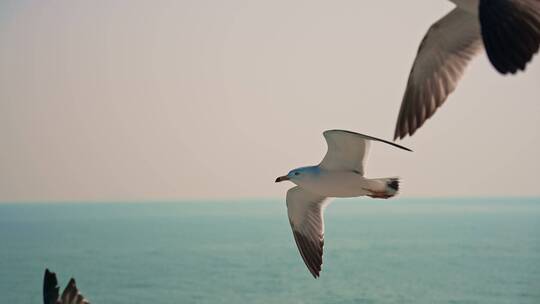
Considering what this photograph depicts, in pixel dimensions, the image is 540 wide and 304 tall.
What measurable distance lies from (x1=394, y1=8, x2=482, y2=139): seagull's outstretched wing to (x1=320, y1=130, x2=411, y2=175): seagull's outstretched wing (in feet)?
2.08

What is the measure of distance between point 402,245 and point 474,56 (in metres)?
118

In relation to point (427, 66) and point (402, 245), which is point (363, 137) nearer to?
point (427, 66)

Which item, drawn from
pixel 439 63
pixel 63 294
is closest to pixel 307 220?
pixel 439 63

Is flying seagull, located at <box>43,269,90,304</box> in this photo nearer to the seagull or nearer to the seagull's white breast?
the seagull's white breast

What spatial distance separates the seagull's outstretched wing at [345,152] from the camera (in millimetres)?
7965

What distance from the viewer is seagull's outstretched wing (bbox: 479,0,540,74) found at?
17.3 ft

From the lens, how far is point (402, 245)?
124250 mm

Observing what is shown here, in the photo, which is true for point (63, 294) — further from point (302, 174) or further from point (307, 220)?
point (307, 220)

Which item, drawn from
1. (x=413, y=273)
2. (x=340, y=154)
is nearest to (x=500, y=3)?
(x=340, y=154)

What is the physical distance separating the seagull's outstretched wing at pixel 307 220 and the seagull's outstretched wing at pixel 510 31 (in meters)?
3.98

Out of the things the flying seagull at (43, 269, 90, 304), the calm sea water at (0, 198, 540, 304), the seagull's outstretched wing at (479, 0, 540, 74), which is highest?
the seagull's outstretched wing at (479, 0, 540, 74)

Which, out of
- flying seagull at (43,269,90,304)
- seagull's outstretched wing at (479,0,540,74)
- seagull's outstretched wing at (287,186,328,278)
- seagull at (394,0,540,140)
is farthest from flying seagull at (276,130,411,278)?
flying seagull at (43,269,90,304)

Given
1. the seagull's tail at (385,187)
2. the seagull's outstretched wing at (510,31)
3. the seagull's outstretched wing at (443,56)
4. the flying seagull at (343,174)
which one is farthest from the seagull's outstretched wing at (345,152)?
the seagull's outstretched wing at (510,31)

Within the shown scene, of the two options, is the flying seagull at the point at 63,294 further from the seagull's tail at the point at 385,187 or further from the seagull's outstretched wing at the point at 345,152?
the seagull's tail at the point at 385,187
